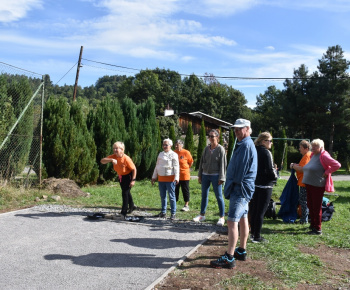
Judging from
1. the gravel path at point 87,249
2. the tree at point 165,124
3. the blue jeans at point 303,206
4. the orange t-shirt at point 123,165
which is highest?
the tree at point 165,124

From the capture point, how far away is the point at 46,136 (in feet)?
37.8

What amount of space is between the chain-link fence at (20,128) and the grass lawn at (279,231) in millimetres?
843

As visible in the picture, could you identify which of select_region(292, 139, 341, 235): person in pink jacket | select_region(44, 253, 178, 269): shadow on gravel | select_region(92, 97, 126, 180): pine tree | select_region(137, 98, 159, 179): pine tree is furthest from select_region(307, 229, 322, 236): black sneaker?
select_region(137, 98, 159, 179): pine tree

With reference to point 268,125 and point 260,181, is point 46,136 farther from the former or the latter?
point 268,125

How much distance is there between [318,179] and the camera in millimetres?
6426

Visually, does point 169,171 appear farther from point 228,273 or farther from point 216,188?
point 228,273

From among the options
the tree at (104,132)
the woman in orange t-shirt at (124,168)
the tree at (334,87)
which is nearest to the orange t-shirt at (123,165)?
the woman in orange t-shirt at (124,168)

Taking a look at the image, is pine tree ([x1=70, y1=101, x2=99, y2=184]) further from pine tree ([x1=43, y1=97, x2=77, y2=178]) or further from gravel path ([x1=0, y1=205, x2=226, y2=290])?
gravel path ([x1=0, y1=205, x2=226, y2=290])

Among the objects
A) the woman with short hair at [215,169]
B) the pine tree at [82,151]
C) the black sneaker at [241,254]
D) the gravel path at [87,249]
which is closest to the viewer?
the gravel path at [87,249]

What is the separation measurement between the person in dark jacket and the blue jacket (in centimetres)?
112

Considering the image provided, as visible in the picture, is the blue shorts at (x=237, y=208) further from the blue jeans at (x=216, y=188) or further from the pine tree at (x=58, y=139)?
the pine tree at (x=58, y=139)

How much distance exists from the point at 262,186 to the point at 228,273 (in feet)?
5.88

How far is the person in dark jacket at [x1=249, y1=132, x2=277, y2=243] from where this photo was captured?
18.7 ft

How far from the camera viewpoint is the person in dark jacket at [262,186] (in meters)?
5.69
